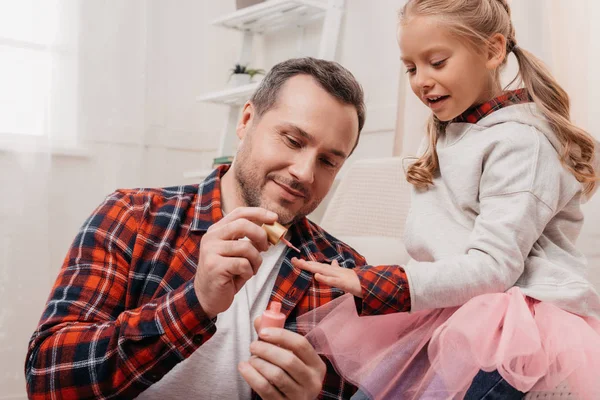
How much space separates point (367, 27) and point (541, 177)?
68.8 inches

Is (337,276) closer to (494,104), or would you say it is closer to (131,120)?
(494,104)

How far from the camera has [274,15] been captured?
2.89 metres

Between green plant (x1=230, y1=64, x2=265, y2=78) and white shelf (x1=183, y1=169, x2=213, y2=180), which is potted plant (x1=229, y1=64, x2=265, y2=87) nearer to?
green plant (x1=230, y1=64, x2=265, y2=78)

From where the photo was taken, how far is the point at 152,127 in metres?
3.08

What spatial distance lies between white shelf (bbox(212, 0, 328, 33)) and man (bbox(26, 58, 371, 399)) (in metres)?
1.31

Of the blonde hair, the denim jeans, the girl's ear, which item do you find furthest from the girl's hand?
the girl's ear

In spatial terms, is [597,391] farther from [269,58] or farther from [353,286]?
[269,58]

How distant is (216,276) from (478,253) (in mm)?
421

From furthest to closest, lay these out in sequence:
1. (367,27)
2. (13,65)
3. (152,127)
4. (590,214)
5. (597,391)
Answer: (152,127) → (367,27) → (13,65) → (590,214) → (597,391)

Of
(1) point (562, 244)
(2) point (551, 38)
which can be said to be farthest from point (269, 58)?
(1) point (562, 244)

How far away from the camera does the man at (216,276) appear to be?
1.03 meters

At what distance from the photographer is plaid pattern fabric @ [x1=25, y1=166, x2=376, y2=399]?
106 cm

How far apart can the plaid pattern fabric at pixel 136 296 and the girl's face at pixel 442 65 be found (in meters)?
0.44

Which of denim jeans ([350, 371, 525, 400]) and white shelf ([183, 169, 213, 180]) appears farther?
white shelf ([183, 169, 213, 180])
